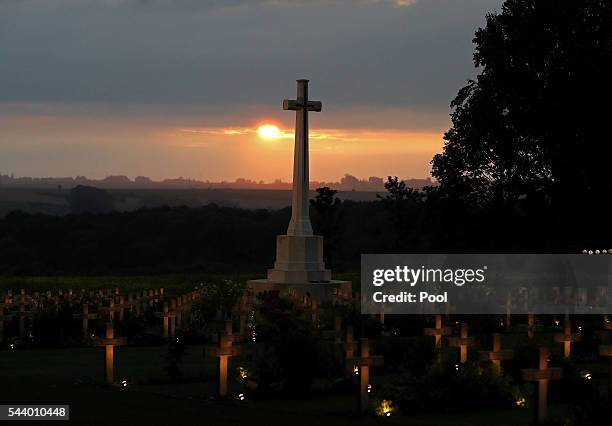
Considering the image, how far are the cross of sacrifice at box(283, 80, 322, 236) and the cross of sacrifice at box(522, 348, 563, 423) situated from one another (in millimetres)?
22883

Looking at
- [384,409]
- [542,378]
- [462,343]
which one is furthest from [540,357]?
[462,343]

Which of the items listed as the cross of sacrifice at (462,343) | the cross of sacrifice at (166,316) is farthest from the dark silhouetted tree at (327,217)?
the cross of sacrifice at (462,343)

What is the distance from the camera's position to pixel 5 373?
17000 millimetres

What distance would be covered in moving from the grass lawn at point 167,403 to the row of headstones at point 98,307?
5955mm

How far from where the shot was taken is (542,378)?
42.7 feet

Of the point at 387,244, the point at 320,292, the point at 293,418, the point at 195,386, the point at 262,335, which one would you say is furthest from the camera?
the point at 387,244

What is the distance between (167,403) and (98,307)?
1238 cm

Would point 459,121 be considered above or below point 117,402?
above

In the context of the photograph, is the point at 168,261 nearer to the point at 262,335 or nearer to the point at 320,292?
the point at 320,292

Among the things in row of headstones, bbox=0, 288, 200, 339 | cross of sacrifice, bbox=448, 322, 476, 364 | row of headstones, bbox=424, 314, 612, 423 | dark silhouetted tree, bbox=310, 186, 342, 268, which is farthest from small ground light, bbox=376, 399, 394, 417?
dark silhouetted tree, bbox=310, 186, 342, 268

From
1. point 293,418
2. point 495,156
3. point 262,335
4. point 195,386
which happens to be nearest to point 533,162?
point 495,156

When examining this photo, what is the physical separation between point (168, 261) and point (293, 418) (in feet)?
269

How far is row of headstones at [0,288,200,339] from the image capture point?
24.0 metres

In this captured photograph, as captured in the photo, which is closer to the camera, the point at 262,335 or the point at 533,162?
the point at 262,335
